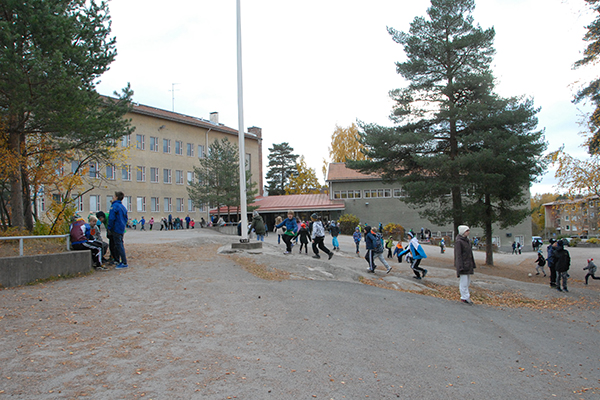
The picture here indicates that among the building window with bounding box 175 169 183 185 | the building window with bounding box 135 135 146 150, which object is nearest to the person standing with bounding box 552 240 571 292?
the building window with bounding box 135 135 146 150

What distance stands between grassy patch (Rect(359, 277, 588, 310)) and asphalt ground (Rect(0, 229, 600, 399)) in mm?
657

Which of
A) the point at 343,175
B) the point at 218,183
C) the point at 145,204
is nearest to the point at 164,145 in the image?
the point at 145,204

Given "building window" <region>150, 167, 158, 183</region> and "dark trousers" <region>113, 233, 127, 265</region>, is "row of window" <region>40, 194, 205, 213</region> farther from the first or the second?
"dark trousers" <region>113, 233, 127, 265</region>

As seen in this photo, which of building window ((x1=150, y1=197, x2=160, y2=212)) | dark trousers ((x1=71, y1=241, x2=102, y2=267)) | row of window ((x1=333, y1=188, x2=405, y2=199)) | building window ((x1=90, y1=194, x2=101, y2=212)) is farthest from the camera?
row of window ((x1=333, y1=188, x2=405, y2=199))


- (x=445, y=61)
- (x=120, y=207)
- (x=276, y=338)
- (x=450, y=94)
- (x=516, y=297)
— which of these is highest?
(x=445, y=61)

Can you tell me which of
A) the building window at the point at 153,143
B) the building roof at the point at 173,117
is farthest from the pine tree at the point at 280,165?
Answer: the building window at the point at 153,143

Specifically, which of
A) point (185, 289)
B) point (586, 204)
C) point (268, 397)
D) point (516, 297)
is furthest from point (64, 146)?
point (586, 204)

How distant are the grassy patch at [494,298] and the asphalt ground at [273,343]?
2.16 ft

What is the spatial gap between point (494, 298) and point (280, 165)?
226ft

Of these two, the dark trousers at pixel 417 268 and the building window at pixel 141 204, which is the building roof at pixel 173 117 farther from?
the dark trousers at pixel 417 268

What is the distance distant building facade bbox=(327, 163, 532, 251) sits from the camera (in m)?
46.7

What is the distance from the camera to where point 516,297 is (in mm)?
11781

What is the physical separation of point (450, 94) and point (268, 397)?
2017 cm

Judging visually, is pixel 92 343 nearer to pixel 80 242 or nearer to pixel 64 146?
pixel 80 242
